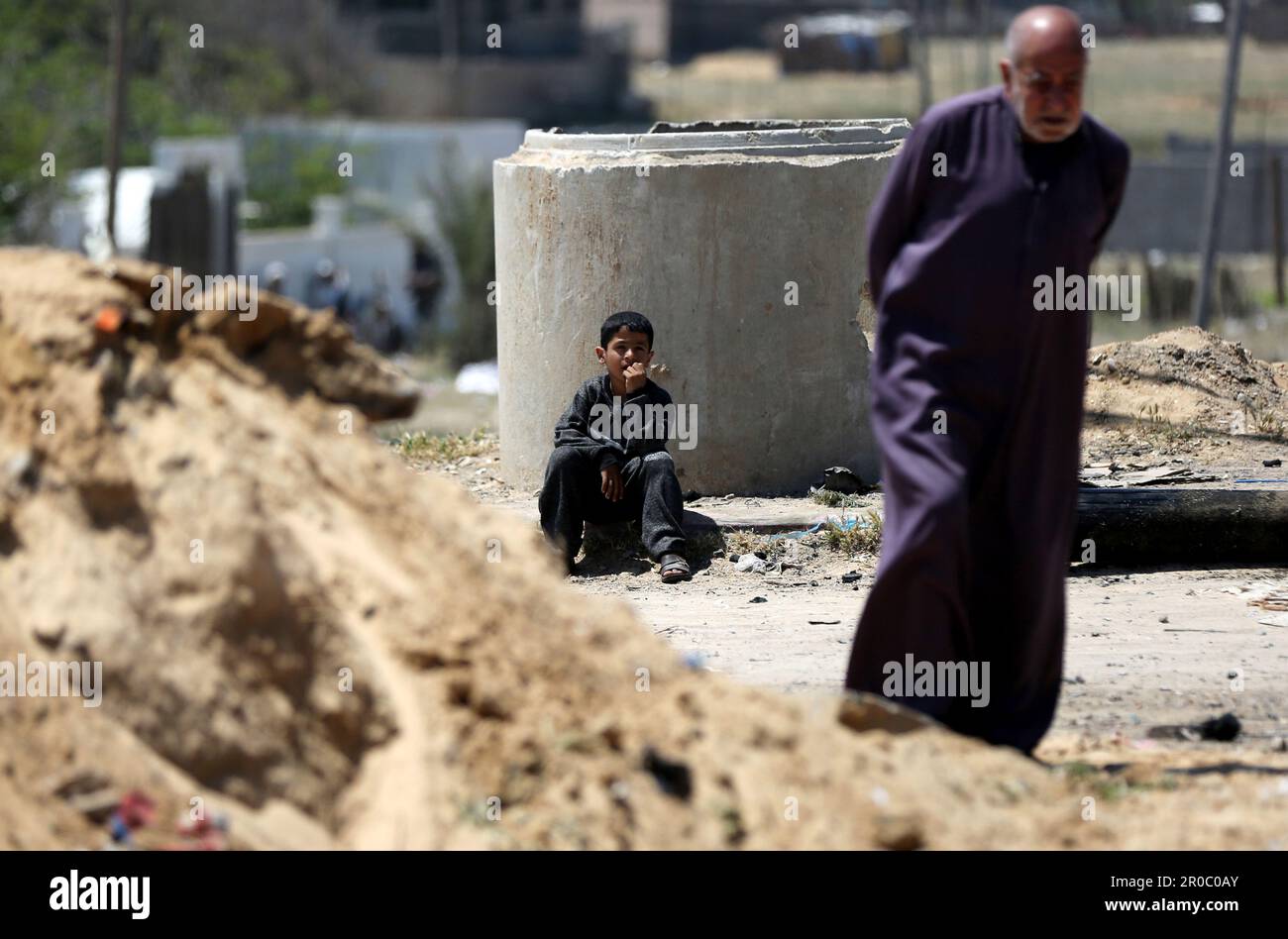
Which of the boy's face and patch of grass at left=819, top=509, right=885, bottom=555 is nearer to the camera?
the boy's face

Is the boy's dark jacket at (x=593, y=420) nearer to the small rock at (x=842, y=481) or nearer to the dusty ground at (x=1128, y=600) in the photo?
the dusty ground at (x=1128, y=600)

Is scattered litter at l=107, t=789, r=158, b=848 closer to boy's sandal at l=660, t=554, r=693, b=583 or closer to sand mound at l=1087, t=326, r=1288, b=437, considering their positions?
boy's sandal at l=660, t=554, r=693, b=583

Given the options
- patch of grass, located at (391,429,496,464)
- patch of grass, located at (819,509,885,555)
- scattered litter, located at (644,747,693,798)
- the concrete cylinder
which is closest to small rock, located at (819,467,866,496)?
the concrete cylinder

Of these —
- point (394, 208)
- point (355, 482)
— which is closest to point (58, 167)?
point (394, 208)

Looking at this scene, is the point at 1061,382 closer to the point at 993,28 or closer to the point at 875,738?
the point at 875,738

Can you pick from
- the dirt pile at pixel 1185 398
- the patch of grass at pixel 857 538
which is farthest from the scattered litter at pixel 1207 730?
the dirt pile at pixel 1185 398

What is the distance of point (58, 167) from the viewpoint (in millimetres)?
27203

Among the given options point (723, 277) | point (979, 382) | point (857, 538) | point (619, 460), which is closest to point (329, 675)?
point (979, 382)

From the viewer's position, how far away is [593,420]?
695 centimetres

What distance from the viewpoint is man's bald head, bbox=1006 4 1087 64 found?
387 centimetres

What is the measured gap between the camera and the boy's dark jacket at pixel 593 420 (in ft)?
22.6

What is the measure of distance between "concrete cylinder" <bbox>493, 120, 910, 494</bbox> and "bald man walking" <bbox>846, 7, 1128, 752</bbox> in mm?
3351

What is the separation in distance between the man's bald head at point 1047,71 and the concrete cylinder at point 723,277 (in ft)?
11.4

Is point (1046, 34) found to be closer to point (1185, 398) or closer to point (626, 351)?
point (626, 351)
